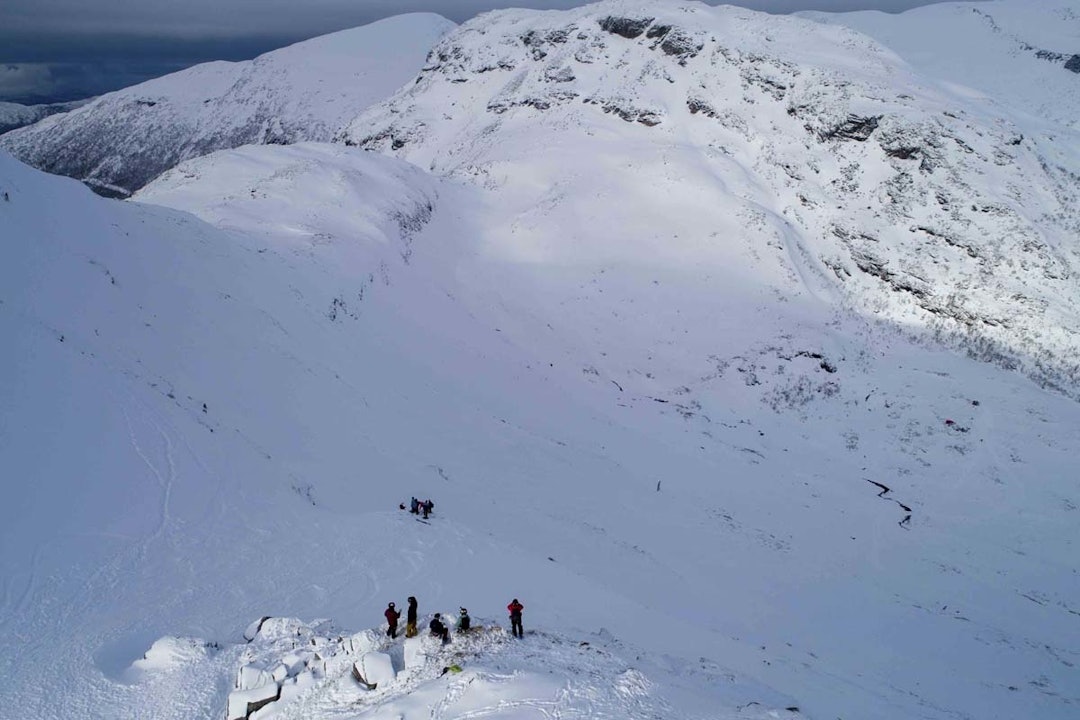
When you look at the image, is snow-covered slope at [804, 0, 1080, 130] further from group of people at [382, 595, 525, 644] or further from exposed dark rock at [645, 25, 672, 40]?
group of people at [382, 595, 525, 644]

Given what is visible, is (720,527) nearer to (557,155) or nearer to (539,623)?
(539,623)

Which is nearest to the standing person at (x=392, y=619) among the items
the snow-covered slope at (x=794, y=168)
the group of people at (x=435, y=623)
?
the group of people at (x=435, y=623)

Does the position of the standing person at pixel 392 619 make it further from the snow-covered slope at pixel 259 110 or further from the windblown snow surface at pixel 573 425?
the snow-covered slope at pixel 259 110

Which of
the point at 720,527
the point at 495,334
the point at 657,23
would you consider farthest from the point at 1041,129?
the point at 720,527

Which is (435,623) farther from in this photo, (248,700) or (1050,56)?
(1050,56)

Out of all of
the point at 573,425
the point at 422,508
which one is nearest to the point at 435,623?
the point at 422,508

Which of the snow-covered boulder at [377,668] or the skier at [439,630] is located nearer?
the snow-covered boulder at [377,668]

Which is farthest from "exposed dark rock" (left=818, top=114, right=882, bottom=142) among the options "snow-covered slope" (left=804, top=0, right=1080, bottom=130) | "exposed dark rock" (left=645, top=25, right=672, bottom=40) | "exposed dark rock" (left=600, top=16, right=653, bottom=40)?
"exposed dark rock" (left=600, top=16, right=653, bottom=40)
